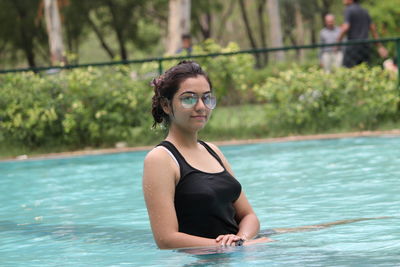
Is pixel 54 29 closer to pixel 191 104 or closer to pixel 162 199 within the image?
pixel 191 104

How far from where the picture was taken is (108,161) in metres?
13.9

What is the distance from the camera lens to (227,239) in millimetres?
5098

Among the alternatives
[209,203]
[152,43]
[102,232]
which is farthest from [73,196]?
[152,43]

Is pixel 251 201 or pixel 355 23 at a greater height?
pixel 355 23

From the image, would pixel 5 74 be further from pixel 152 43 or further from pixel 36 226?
pixel 152 43

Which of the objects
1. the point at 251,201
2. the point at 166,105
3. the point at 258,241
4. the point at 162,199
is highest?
the point at 166,105

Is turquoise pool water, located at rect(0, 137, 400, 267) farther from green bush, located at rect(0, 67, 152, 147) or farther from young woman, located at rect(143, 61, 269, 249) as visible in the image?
green bush, located at rect(0, 67, 152, 147)

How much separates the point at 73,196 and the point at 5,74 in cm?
656

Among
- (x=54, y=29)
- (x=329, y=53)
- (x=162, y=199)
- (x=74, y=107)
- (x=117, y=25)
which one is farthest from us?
(x=117, y=25)

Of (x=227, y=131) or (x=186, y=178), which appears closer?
(x=186, y=178)

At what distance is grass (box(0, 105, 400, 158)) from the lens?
15.6 meters

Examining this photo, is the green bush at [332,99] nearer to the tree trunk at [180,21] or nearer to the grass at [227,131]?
the grass at [227,131]

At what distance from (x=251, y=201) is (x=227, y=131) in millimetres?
7076

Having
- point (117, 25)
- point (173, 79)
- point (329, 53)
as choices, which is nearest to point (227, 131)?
point (329, 53)
